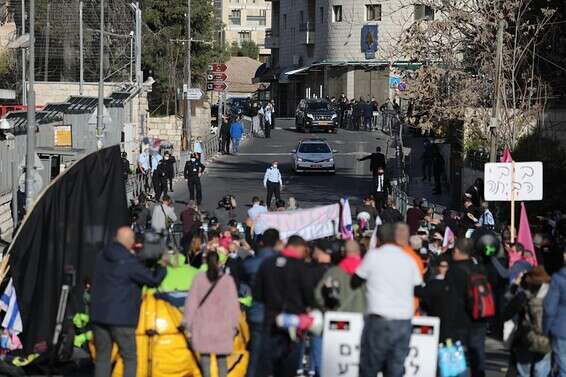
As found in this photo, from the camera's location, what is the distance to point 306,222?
20.6 metres

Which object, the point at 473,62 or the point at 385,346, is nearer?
the point at 385,346

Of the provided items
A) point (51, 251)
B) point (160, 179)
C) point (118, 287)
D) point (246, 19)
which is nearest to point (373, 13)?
point (160, 179)

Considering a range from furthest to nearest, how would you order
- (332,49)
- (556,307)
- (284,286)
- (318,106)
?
(332,49), (318,106), (284,286), (556,307)

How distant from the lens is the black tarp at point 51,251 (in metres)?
15.1

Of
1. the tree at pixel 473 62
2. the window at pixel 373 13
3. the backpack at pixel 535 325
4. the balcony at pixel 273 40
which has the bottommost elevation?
the backpack at pixel 535 325

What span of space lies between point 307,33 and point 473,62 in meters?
54.9

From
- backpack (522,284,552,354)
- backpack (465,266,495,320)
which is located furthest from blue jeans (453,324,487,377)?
backpack (522,284,552,354)

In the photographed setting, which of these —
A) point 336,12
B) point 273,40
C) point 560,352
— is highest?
point 336,12

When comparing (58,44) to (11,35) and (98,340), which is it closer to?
(11,35)

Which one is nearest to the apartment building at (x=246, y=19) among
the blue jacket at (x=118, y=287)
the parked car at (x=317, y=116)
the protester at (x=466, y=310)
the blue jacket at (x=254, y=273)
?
the parked car at (x=317, y=116)

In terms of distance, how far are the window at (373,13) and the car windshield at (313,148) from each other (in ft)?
118

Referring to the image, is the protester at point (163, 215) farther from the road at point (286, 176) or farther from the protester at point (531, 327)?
the protester at point (531, 327)

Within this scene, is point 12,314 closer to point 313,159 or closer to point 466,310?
point 466,310

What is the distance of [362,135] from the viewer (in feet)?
212
